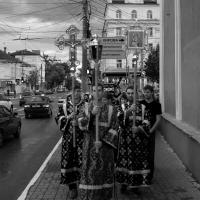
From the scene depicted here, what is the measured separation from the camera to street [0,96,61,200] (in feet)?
28.5

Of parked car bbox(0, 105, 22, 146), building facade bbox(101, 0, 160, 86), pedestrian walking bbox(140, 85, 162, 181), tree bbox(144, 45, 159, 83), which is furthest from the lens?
building facade bbox(101, 0, 160, 86)

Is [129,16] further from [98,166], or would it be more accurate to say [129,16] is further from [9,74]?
[98,166]

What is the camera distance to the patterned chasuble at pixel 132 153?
24.8ft

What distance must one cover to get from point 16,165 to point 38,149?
9.65 feet

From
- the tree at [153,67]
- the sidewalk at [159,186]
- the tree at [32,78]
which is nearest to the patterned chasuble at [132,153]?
the sidewalk at [159,186]

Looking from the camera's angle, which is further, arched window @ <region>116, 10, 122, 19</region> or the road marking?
arched window @ <region>116, 10, 122, 19</region>

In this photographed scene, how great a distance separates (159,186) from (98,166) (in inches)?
96.0

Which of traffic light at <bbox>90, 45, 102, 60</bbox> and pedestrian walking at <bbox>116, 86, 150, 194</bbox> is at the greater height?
traffic light at <bbox>90, 45, 102, 60</bbox>

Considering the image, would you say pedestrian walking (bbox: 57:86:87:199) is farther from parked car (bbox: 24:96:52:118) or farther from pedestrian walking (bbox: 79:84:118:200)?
parked car (bbox: 24:96:52:118)

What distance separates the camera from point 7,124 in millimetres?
15914

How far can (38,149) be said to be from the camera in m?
14.1

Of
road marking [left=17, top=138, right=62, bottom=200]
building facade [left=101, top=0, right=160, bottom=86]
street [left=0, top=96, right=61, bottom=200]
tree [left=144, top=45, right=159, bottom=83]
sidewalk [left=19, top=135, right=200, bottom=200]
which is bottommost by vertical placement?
street [left=0, top=96, right=61, bottom=200]

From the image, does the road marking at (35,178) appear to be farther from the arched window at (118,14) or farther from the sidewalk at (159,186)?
the arched window at (118,14)

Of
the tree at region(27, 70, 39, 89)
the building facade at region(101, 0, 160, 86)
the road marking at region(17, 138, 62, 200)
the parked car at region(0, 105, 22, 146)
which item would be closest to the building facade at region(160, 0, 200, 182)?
the road marking at region(17, 138, 62, 200)
